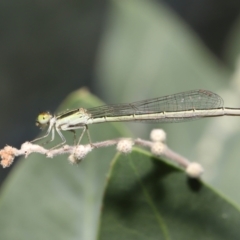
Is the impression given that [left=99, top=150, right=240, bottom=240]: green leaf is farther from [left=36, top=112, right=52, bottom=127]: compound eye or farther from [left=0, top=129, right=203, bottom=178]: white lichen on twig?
[left=36, top=112, right=52, bottom=127]: compound eye

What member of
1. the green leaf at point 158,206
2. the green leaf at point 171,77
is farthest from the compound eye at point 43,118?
the green leaf at point 171,77

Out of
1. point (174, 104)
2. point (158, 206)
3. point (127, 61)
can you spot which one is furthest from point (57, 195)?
point (127, 61)

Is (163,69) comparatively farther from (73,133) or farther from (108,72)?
(73,133)

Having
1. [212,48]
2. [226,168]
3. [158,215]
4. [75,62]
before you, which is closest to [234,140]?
[226,168]

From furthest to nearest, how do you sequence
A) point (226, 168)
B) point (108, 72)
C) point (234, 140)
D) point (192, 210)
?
point (108, 72) < point (234, 140) < point (226, 168) < point (192, 210)

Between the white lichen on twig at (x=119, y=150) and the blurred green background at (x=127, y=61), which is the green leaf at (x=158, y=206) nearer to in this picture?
the white lichen on twig at (x=119, y=150)

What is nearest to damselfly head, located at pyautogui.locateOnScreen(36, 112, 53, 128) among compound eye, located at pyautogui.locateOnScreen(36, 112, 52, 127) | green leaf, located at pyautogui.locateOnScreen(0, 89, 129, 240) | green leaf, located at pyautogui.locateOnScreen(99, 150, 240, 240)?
compound eye, located at pyautogui.locateOnScreen(36, 112, 52, 127)
